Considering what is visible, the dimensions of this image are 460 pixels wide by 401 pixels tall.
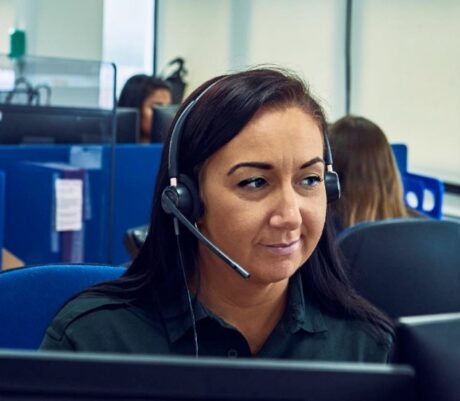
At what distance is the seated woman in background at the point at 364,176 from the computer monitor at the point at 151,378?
177 centimetres

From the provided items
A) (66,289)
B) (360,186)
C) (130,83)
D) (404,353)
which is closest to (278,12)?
(130,83)

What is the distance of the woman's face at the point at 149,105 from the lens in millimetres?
4305

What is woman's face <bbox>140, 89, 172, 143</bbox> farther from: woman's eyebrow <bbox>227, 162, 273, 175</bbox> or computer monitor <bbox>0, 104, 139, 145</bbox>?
woman's eyebrow <bbox>227, 162, 273, 175</bbox>

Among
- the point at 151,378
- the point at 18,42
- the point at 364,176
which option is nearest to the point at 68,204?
the point at 364,176

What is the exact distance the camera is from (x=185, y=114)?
1.22 meters

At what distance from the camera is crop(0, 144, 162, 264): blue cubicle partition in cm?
284

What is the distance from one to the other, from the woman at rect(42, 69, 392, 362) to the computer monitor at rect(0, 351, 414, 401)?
1.80 feet

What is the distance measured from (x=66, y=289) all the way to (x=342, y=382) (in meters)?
0.96

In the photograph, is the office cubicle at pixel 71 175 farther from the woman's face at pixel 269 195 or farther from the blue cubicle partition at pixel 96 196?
the woman's face at pixel 269 195

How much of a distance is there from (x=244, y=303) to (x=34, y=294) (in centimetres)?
43

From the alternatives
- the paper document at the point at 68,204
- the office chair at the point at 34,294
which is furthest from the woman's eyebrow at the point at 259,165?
the paper document at the point at 68,204

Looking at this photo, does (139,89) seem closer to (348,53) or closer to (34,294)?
(348,53)

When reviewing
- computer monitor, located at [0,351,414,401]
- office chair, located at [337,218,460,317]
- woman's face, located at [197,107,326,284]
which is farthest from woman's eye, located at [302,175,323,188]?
office chair, located at [337,218,460,317]

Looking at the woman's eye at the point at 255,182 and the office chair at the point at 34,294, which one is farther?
the office chair at the point at 34,294
